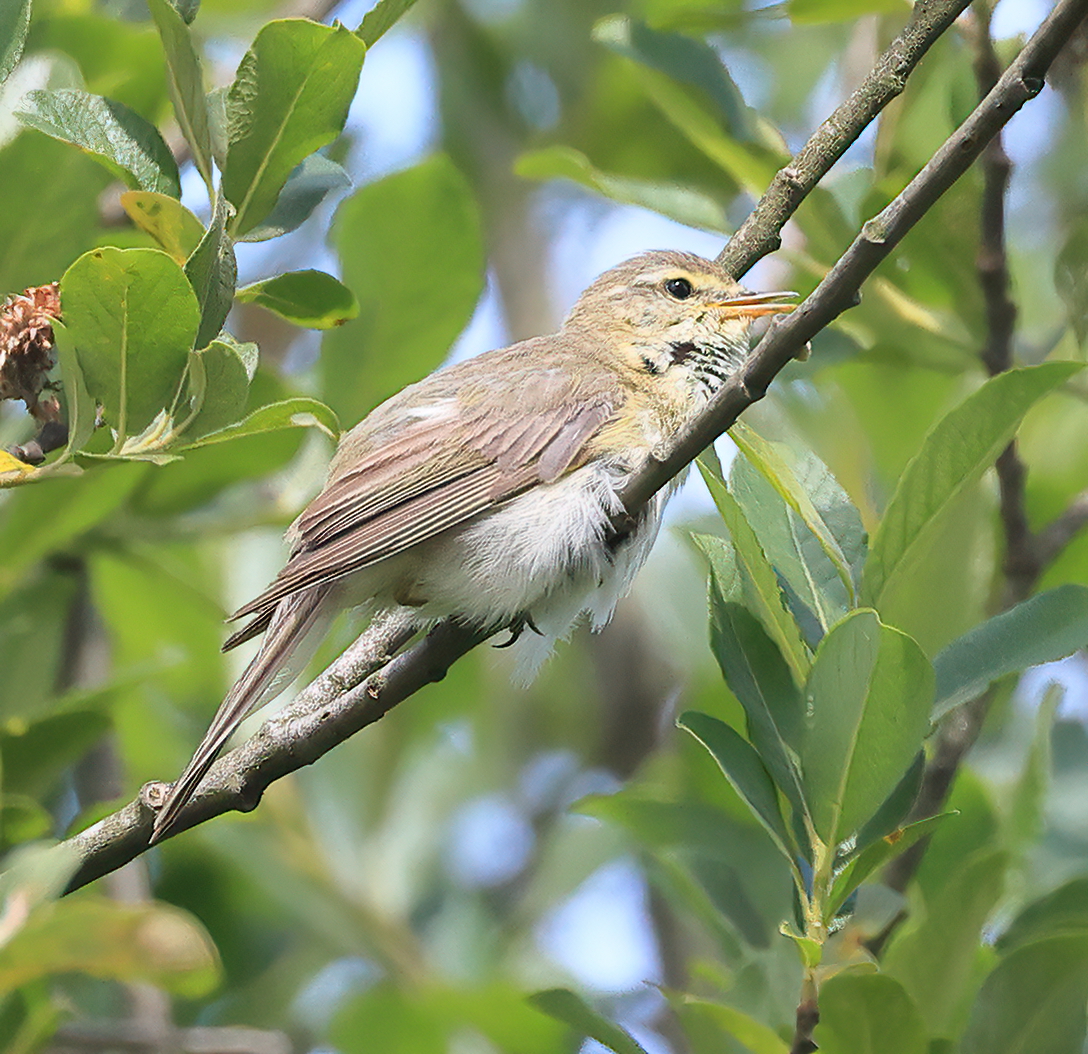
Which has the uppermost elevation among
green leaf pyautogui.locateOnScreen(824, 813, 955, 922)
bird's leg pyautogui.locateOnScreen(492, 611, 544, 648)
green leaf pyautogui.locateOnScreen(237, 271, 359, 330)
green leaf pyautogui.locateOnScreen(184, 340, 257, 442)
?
green leaf pyautogui.locateOnScreen(237, 271, 359, 330)

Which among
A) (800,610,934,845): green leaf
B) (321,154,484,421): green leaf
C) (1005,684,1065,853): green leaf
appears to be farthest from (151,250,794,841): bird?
(1005,684,1065,853): green leaf

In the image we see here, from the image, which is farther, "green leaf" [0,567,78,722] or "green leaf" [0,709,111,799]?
"green leaf" [0,567,78,722]

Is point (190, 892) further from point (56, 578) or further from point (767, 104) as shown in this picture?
point (767, 104)

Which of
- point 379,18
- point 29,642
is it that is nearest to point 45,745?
point 29,642

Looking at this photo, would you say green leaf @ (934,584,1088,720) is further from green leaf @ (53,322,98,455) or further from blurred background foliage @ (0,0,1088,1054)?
green leaf @ (53,322,98,455)

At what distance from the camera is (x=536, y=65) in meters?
6.44

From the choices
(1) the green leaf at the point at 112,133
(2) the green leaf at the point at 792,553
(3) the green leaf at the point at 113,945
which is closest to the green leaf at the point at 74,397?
(1) the green leaf at the point at 112,133

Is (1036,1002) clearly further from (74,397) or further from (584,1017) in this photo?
(74,397)

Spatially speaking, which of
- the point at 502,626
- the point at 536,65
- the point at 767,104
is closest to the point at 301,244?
the point at 536,65

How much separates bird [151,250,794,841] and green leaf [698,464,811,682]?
22.9 inches

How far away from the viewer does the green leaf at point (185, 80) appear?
2.25 m

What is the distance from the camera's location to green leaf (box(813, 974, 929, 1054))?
2158mm

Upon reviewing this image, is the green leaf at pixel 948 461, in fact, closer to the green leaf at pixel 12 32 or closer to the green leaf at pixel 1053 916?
the green leaf at pixel 1053 916

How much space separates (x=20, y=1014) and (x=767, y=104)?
4.69 metres
